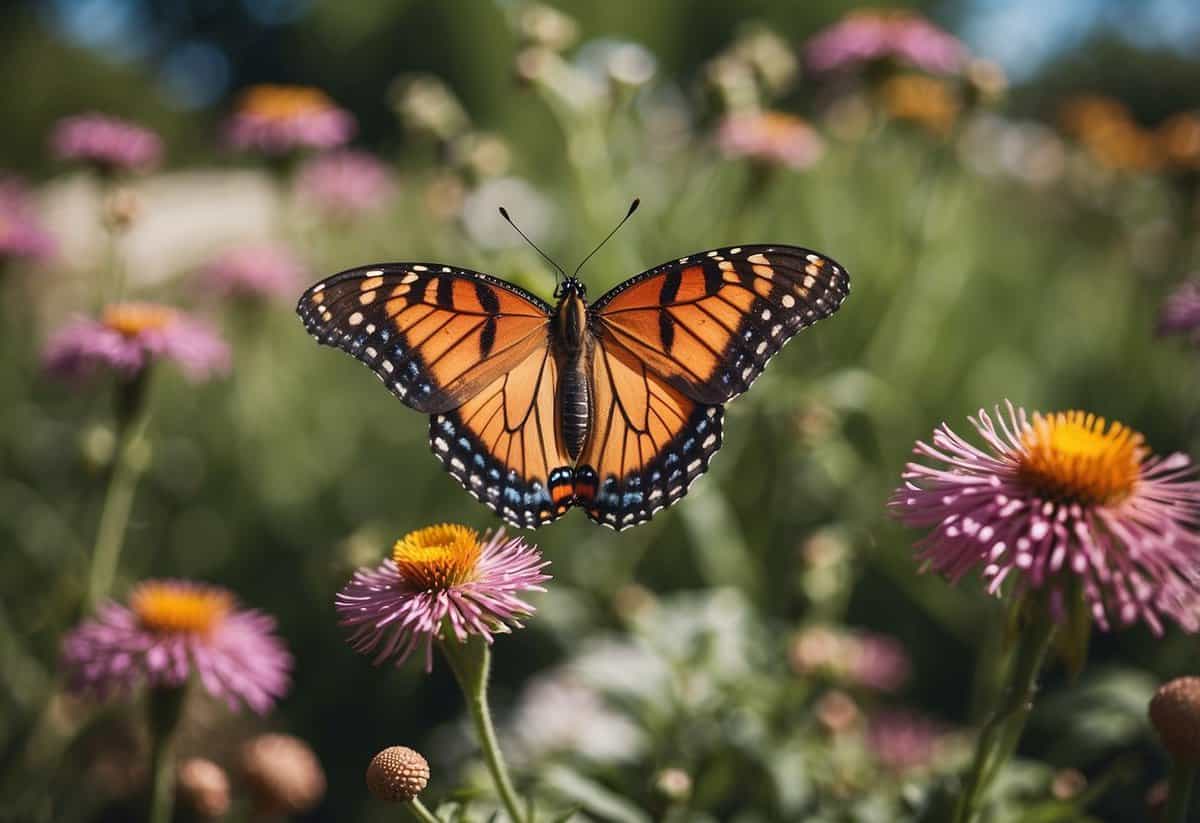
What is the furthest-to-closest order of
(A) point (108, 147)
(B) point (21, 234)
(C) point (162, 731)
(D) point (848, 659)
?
(B) point (21, 234), (A) point (108, 147), (D) point (848, 659), (C) point (162, 731)

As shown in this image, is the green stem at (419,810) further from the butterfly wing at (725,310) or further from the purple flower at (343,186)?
the purple flower at (343,186)

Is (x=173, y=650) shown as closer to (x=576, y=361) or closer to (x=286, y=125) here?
(x=576, y=361)

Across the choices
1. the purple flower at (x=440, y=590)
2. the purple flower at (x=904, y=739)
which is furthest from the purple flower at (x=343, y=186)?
the purple flower at (x=440, y=590)

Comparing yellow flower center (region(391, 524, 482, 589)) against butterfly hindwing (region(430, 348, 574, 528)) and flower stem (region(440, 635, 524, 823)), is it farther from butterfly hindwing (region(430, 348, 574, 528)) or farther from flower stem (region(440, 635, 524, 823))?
butterfly hindwing (region(430, 348, 574, 528))

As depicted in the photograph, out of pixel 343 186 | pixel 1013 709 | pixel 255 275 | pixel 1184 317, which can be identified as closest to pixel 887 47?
pixel 1184 317

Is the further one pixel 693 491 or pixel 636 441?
pixel 693 491

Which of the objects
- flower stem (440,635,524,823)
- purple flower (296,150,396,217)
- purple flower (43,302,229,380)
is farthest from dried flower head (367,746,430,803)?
purple flower (296,150,396,217)
